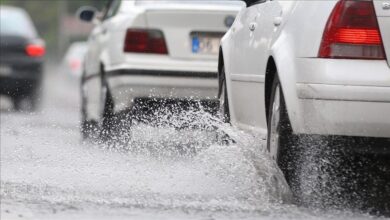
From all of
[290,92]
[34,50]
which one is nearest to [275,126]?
[290,92]

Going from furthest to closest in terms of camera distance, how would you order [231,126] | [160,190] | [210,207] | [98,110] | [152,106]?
[98,110]
[152,106]
[231,126]
[160,190]
[210,207]

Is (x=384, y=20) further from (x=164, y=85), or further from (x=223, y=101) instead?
(x=164, y=85)

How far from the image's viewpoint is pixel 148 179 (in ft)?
25.7

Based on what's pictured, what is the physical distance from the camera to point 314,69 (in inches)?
264

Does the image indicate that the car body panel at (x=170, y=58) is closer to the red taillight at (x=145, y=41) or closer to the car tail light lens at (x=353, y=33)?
the red taillight at (x=145, y=41)

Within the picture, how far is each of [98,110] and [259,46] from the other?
5.02 m

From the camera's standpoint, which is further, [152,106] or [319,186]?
[152,106]

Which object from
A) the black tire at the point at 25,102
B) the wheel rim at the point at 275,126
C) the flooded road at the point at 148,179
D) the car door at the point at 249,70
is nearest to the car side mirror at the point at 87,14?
the black tire at the point at 25,102

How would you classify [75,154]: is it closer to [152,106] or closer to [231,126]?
[231,126]

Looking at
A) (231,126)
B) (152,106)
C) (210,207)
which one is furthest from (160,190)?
(152,106)

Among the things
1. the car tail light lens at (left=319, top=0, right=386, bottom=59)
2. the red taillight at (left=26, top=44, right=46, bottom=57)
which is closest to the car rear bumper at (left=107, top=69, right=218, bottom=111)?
the car tail light lens at (left=319, top=0, right=386, bottom=59)

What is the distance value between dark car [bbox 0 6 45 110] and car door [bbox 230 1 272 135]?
33.9ft

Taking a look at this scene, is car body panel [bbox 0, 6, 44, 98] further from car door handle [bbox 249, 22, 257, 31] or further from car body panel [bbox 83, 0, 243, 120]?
car door handle [bbox 249, 22, 257, 31]

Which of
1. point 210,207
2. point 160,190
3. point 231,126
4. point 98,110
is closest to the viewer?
point 210,207
